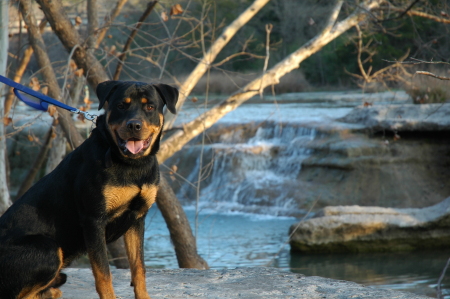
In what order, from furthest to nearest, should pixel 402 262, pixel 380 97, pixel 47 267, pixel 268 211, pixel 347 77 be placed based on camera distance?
pixel 347 77 < pixel 380 97 < pixel 268 211 < pixel 402 262 < pixel 47 267

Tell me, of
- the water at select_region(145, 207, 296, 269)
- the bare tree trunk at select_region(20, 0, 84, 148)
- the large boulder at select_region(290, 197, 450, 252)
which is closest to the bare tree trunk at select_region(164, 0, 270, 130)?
the bare tree trunk at select_region(20, 0, 84, 148)

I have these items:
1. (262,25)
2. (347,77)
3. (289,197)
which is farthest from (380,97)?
(262,25)

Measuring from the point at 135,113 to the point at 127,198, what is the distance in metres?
0.56

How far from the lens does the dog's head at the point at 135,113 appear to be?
3592 millimetres

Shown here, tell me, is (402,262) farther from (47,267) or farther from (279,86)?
(279,86)

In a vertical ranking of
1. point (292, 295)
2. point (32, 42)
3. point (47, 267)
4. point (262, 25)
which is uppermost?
point (262, 25)

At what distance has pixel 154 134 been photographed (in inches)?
149

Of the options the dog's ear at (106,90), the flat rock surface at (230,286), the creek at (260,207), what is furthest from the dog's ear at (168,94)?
the creek at (260,207)

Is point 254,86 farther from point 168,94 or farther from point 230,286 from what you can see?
point 168,94

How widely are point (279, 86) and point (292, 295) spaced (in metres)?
29.7

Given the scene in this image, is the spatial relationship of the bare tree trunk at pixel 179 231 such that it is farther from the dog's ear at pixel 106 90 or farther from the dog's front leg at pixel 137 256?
the dog's ear at pixel 106 90

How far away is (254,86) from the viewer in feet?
25.0

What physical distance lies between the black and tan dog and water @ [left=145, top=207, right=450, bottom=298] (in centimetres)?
350

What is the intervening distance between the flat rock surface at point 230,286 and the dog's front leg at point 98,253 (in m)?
0.62
